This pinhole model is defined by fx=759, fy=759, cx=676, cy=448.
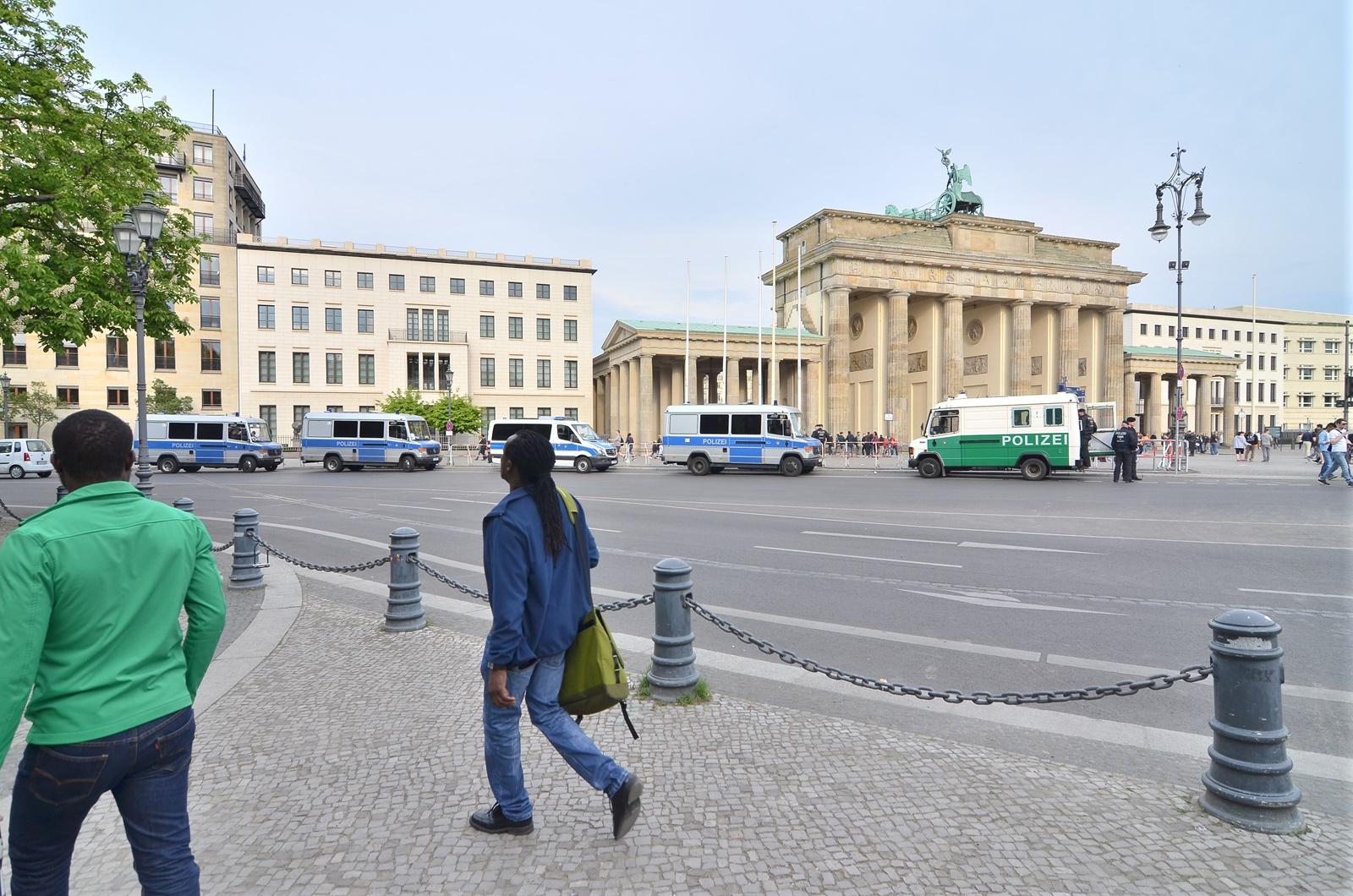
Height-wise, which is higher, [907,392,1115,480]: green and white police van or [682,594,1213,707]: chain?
[907,392,1115,480]: green and white police van

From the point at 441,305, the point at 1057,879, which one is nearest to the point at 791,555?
the point at 1057,879

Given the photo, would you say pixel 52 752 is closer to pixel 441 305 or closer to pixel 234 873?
pixel 234 873

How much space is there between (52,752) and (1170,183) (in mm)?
32603

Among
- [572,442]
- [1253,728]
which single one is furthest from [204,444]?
[1253,728]

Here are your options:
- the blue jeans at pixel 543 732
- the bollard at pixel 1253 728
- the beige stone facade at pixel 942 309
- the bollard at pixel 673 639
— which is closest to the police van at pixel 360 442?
the bollard at pixel 673 639

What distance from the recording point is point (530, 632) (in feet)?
10.3

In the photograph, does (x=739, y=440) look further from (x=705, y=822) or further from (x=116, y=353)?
(x=116, y=353)

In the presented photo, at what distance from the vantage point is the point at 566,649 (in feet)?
10.6

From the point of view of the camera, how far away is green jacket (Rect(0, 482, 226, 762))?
6.40 feet

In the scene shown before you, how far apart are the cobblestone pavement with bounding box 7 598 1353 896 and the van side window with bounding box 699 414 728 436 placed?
2584 centimetres

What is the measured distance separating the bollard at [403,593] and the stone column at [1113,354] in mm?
72524

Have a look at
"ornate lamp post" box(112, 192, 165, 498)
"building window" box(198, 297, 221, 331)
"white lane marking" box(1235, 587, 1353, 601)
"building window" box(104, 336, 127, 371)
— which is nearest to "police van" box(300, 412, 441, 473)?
"ornate lamp post" box(112, 192, 165, 498)

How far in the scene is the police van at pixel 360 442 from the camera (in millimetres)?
33875

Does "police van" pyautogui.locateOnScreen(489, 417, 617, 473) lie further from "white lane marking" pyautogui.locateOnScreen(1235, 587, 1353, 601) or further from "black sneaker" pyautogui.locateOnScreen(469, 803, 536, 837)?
"black sneaker" pyautogui.locateOnScreen(469, 803, 536, 837)
